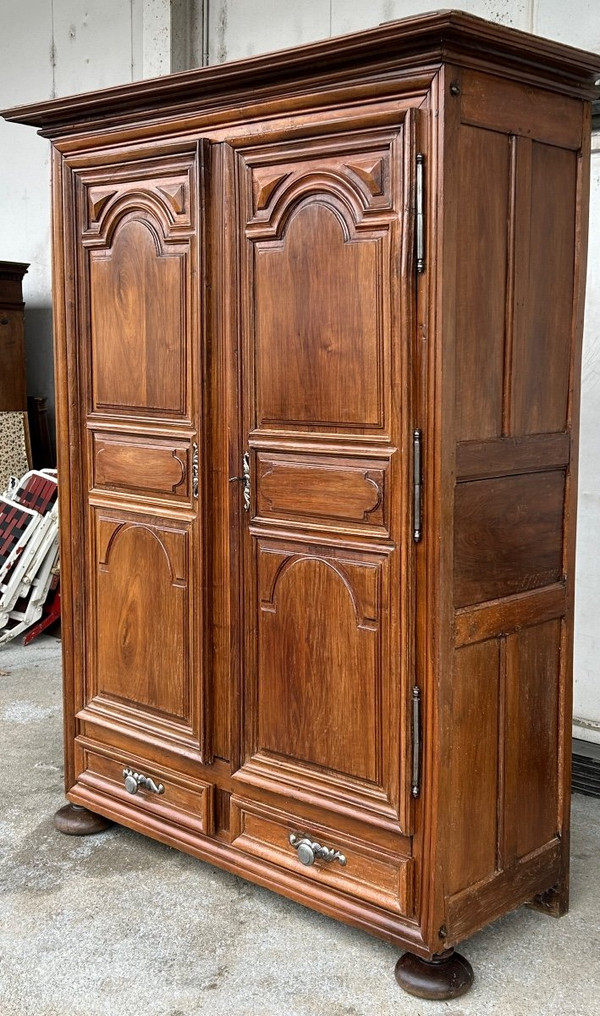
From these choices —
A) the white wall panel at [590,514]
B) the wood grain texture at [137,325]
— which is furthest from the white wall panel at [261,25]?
the wood grain texture at [137,325]

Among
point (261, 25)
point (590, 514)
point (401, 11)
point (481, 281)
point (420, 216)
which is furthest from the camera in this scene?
point (261, 25)

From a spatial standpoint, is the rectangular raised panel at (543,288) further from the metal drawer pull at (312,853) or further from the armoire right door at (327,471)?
the metal drawer pull at (312,853)

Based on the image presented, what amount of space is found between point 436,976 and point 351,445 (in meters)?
1.31

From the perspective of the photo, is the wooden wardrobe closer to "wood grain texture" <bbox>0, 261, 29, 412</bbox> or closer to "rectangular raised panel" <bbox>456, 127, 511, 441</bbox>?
"rectangular raised panel" <bbox>456, 127, 511, 441</bbox>

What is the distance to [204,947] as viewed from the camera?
2.79m

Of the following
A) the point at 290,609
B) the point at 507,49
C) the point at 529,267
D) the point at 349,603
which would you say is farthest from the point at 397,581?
the point at 507,49

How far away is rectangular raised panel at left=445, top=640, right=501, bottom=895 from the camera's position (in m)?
2.57

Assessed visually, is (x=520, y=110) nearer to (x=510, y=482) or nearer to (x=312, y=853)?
(x=510, y=482)

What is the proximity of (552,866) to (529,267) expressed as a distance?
5.29 feet

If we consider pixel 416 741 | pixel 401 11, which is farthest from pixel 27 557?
pixel 416 741

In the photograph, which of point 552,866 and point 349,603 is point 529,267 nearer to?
point 349,603

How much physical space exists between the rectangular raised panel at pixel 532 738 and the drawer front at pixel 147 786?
0.88 metres

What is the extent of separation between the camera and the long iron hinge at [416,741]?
2.54m

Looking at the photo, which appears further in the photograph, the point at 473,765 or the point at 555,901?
the point at 555,901
